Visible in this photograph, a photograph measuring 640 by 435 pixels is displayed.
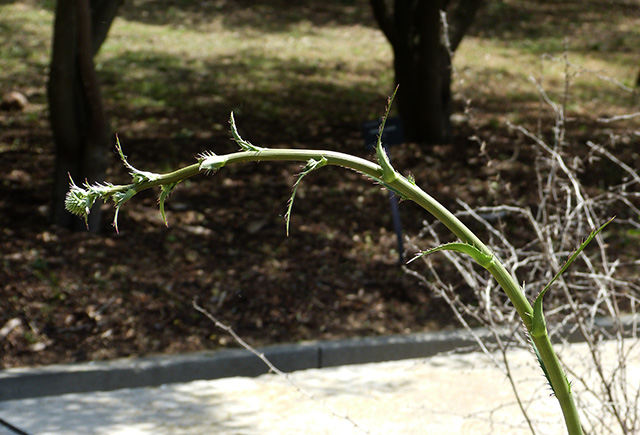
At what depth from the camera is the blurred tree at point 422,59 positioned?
8.02m


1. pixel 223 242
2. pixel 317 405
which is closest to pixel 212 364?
pixel 317 405

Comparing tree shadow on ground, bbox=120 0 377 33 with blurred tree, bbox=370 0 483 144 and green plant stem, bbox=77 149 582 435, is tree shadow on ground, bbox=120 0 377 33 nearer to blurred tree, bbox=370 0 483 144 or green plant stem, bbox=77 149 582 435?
blurred tree, bbox=370 0 483 144

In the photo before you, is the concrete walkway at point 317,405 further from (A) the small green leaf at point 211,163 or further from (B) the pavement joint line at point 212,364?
(A) the small green leaf at point 211,163

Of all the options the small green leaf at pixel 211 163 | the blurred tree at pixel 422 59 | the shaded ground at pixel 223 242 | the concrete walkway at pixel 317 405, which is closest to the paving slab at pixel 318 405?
the concrete walkway at pixel 317 405

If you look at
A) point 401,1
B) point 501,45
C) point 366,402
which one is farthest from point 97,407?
point 501,45

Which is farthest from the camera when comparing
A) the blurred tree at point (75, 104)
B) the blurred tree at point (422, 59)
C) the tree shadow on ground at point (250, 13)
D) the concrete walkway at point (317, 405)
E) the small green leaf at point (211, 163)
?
the tree shadow on ground at point (250, 13)

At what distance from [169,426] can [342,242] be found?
2.72m

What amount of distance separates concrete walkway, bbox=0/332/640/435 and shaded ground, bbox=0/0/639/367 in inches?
17.7

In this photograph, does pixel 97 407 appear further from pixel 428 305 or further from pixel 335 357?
pixel 428 305

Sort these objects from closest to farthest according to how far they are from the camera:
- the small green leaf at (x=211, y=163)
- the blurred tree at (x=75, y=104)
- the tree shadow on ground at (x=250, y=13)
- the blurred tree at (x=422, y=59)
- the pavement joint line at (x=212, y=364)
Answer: the small green leaf at (x=211, y=163) → the pavement joint line at (x=212, y=364) → the blurred tree at (x=75, y=104) → the blurred tree at (x=422, y=59) → the tree shadow on ground at (x=250, y=13)

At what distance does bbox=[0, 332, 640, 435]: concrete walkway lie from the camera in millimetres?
4285

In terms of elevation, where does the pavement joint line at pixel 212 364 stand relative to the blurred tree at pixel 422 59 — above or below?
below

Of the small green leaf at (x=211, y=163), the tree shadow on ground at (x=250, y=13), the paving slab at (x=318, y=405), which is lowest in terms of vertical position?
the paving slab at (x=318, y=405)

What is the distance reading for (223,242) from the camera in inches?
255
